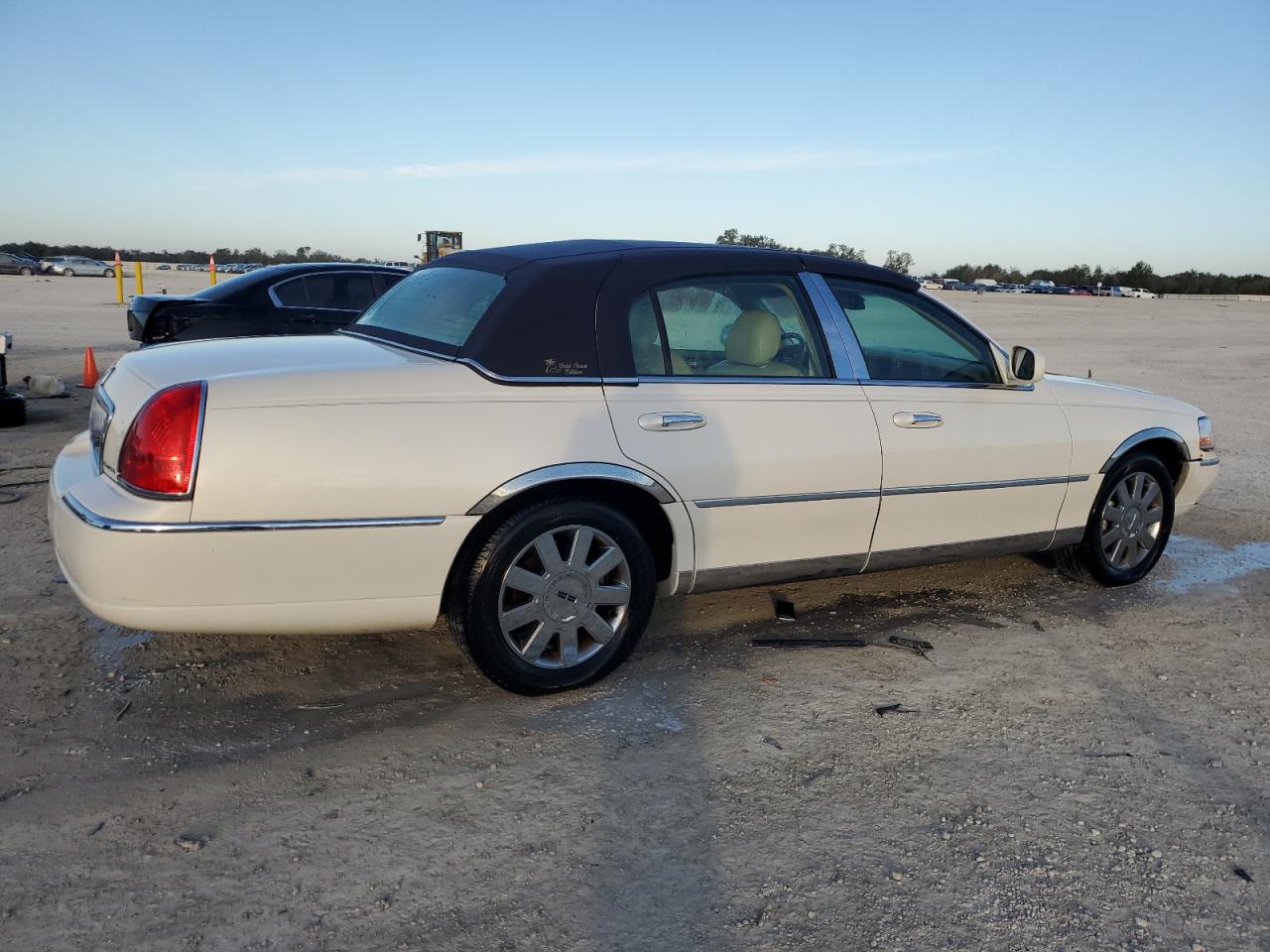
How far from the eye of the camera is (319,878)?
2.71 meters

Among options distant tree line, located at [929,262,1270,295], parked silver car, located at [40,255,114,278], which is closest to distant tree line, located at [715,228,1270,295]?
distant tree line, located at [929,262,1270,295]

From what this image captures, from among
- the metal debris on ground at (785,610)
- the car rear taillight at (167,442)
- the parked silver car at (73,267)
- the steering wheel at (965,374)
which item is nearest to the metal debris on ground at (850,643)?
the metal debris on ground at (785,610)

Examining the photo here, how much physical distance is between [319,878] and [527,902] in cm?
55

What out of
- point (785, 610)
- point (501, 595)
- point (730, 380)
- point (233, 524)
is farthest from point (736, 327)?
point (233, 524)

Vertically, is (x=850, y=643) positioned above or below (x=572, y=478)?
below

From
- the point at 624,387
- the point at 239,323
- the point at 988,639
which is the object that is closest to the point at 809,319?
the point at 624,387

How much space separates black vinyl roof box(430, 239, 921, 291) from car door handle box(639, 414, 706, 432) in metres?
0.62

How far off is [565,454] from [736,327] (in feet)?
3.65

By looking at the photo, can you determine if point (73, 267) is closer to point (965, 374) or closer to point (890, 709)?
point (965, 374)

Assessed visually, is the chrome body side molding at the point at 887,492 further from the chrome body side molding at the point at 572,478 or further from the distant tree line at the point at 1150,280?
the distant tree line at the point at 1150,280

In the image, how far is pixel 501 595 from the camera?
367 cm

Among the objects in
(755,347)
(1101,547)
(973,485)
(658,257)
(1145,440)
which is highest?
(658,257)

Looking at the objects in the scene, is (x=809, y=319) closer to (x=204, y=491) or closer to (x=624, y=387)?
(x=624, y=387)

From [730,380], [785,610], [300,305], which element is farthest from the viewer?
[300,305]
